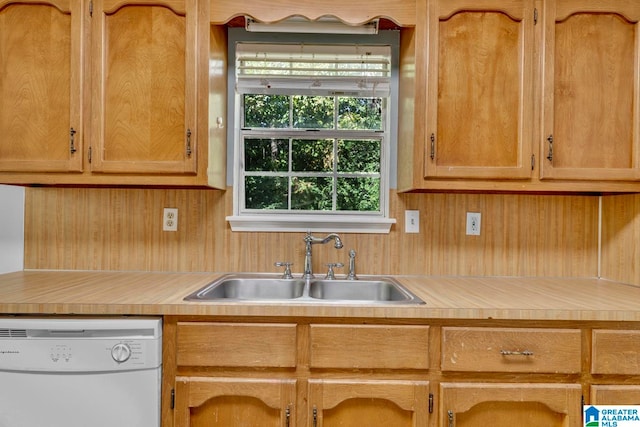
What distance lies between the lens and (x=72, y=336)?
129 cm

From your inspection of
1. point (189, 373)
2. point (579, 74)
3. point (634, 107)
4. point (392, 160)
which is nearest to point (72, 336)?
point (189, 373)

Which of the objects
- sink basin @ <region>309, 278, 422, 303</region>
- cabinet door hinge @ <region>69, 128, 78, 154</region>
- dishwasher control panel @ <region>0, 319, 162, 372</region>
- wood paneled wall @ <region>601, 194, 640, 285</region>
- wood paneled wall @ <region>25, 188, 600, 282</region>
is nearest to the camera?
dishwasher control panel @ <region>0, 319, 162, 372</region>

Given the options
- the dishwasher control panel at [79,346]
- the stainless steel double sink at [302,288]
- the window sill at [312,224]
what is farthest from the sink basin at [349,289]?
the dishwasher control panel at [79,346]

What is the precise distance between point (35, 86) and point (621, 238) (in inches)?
102

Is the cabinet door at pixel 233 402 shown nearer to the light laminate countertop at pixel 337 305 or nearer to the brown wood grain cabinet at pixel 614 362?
the light laminate countertop at pixel 337 305

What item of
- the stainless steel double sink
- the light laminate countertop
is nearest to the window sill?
the stainless steel double sink

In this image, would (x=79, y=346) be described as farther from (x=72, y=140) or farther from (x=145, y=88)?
(x=145, y=88)

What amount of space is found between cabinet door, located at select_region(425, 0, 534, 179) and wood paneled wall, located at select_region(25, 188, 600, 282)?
0.35 metres

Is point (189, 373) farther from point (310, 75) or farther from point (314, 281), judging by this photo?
point (310, 75)

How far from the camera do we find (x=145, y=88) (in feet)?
5.33

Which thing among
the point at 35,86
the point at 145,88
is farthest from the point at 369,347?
the point at 35,86

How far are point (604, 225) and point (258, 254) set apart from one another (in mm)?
1672

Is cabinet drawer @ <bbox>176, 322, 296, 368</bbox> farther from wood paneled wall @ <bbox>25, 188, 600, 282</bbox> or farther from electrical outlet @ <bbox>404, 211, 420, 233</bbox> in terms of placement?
electrical outlet @ <bbox>404, 211, 420, 233</bbox>

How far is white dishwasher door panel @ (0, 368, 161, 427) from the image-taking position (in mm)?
1276
